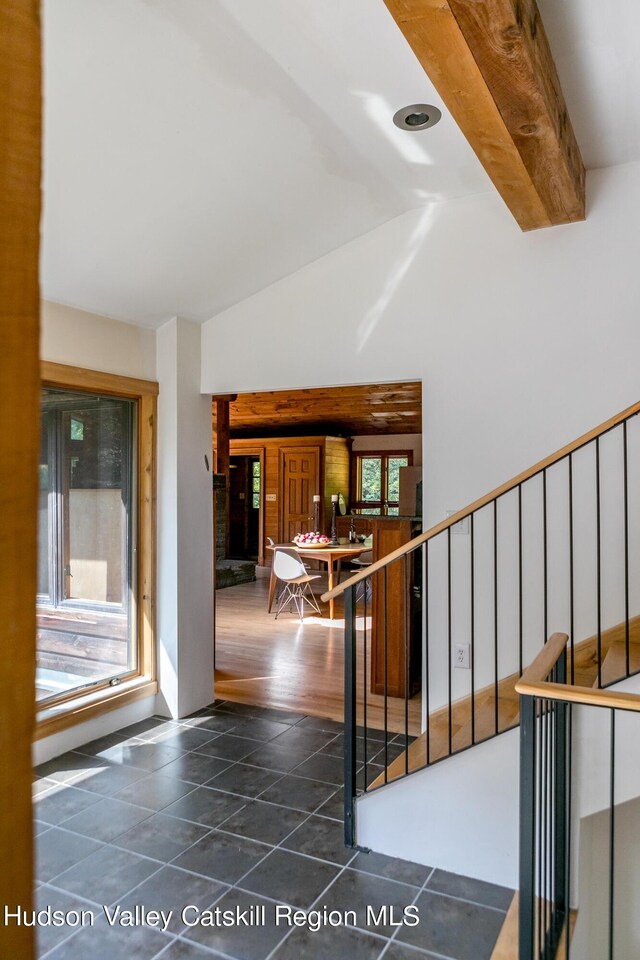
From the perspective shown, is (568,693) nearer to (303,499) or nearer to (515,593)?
(515,593)

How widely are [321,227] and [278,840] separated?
10.1 ft

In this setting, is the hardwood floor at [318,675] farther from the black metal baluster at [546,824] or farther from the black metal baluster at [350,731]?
the black metal baluster at [546,824]

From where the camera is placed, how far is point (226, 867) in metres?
2.69

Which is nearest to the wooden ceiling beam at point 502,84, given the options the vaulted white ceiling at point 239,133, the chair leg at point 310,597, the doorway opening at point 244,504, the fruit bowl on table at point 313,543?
the vaulted white ceiling at point 239,133

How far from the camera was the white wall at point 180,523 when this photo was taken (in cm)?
424

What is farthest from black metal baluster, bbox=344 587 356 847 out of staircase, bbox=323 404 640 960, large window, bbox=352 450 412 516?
large window, bbox=352 450 412 516

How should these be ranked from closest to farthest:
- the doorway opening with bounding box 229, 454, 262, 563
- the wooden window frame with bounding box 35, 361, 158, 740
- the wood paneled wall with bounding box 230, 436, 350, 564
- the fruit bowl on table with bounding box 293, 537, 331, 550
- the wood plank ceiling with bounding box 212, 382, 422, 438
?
1. the wooden window frame with bounding box 35, 361, 158, 740
2. the fruit bowl on table with bounding box 293, 537, 331, 550
3. the wood plank ceiling with bounding box 212, 382, 422, 438
4. the wood paneled wall with bounding box 230, 436, 350, 564
5. the doorway opening with bounding box 229, 454, 262, 563

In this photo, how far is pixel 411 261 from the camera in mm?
3754

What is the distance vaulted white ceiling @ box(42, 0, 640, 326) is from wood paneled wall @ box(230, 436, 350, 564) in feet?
22.0

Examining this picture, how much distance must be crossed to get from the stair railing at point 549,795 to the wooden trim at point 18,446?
1.67m

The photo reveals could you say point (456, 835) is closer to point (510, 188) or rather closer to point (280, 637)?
point (510, 188)

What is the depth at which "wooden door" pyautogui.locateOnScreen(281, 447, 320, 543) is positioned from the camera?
10.6 meters

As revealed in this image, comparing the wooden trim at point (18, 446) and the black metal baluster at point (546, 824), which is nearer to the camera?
the wooden trim at point (18, 446)

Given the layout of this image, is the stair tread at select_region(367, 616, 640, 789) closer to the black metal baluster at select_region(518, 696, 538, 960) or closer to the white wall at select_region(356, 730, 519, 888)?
the white wall at select_region(356, 730, 519, 888)
